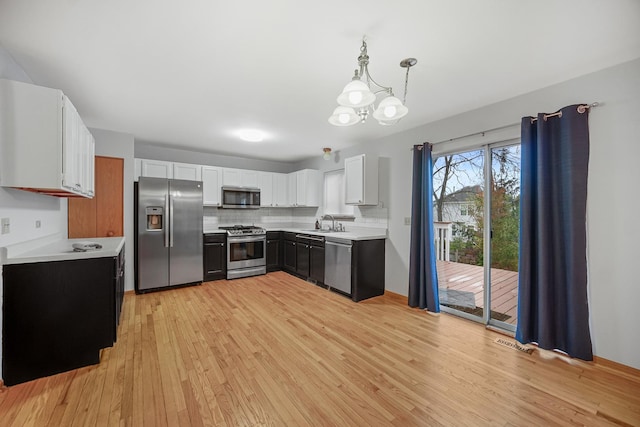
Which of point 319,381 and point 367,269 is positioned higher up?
point 367,269

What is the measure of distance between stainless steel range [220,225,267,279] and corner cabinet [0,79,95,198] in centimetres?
295

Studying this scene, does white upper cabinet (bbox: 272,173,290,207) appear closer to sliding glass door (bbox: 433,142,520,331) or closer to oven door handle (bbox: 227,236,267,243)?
oven door handle (bbox: 227,236,267,243)

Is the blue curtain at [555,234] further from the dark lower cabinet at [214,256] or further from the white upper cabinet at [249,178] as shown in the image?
the white upper cabinet at [249,178]

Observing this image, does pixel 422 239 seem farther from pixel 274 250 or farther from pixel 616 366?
pixel 274 250

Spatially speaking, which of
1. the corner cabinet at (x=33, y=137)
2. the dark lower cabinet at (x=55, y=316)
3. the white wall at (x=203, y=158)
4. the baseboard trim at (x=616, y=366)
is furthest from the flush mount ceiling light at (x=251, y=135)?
the baseboard trim at (x=616, y=366)

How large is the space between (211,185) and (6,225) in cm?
322

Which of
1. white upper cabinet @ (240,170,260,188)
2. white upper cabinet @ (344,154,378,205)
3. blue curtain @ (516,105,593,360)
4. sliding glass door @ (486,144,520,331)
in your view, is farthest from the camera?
white upper cabinet @ (240,170,260,188)

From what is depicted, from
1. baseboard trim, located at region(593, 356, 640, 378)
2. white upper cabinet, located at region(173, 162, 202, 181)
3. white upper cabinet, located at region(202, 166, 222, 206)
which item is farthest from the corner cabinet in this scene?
baseboard trim, located at region(593, 356, 640, 378)

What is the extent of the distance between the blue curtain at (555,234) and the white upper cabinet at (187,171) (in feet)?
16.1

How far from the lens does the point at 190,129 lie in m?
3.92

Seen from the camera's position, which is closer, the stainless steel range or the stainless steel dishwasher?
the stainless steel dishwasher

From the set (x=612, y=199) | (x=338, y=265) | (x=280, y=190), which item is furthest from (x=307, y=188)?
(x=612, y=199)

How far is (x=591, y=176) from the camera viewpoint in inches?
92.0

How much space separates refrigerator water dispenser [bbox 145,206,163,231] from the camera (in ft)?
13.6
